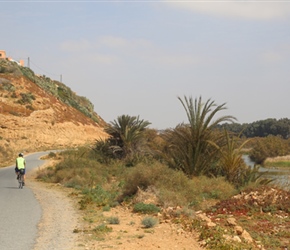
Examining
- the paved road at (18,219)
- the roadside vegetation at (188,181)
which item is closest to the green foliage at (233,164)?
the roadside vegetation at (188,181)

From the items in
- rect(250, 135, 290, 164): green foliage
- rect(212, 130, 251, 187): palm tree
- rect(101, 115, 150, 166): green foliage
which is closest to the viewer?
rect(212, 130, 251, 187): palm tree

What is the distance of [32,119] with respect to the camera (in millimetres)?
61250

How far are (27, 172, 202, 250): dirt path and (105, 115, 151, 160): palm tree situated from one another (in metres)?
14.4

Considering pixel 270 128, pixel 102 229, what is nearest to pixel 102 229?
pixel 102 229

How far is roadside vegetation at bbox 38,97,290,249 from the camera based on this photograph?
11.3 meters

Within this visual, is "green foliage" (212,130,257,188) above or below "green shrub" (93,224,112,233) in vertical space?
above

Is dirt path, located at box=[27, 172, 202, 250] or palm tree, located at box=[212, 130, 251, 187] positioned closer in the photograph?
dirt path, located at box=[27, 172, 202, 250]

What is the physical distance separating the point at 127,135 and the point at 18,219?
53.1 feet

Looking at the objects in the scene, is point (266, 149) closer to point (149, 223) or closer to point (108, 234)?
point (149, 223)

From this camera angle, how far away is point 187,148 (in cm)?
1867

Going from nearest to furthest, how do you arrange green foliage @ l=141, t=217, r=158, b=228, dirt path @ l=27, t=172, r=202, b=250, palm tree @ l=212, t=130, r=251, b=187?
dirt path @ l=27, t=172, r=202, b=250 → green foliage @ l=141, t=217, r=158, b=228 → palm tree @ l=212, t=130, r=251, b=187

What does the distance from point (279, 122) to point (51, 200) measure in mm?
128457

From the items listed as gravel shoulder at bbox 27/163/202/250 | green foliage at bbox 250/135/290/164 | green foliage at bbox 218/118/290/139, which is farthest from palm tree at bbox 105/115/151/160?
green foliage at bbox 218/118/290/139

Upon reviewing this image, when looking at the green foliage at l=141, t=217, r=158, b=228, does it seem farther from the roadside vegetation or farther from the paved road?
the paved road
